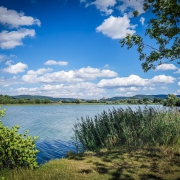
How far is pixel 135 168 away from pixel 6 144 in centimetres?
533

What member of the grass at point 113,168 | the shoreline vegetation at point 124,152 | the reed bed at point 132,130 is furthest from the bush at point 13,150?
the reed bed at point 132,130

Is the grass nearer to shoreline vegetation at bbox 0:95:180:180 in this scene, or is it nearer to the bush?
shoreline vegetation at bbox 0:95:180:180

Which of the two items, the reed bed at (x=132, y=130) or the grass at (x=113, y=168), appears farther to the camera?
the reed bed at (x=132, y=130)

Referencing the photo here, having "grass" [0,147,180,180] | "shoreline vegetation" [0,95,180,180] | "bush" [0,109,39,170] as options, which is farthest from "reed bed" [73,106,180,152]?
"bush" [0,109,39,170]

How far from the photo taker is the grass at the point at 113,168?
7.46 m

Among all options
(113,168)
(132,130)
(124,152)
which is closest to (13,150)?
(113,168)

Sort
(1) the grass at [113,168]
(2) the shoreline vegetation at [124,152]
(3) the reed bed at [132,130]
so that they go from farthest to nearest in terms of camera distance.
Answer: (3) the reed bed at [132,130]
(2) the shoreline vegetation at [124,152]
(1) the grass at [113,168]

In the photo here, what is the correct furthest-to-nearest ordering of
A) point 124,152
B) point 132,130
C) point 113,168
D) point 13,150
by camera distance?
point 132,130 → point 124,152 → point 113,168 → point 13,150

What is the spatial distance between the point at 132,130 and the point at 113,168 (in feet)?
15.7

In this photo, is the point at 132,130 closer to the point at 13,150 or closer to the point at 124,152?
the point at 124,152

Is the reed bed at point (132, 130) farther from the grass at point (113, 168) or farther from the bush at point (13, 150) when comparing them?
the bush at point (13, 150)

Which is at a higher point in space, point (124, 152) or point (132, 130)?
point (132, 130)

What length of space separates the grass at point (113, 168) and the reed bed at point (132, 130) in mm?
1680

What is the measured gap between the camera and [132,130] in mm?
12680
